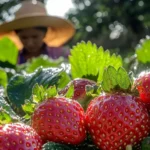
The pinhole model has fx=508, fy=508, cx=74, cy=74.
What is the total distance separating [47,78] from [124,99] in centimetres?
26

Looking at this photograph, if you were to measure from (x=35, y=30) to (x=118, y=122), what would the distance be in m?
3.25

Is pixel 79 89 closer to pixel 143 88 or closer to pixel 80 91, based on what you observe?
pixel 80 91

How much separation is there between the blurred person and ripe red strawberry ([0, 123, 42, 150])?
8.78 ft

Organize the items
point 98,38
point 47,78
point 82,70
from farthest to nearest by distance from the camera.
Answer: point 98,38
point 82,70
point 47,78

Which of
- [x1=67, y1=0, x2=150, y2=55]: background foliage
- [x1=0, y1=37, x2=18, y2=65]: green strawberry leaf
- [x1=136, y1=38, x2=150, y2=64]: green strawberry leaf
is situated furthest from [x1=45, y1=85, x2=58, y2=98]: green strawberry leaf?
[x1=67, y1=0, x2=150, y2=55]: background foliage

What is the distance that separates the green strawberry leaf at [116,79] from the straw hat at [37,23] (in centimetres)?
326

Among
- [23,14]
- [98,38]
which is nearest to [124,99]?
[23,14]

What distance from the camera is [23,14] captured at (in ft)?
13.8

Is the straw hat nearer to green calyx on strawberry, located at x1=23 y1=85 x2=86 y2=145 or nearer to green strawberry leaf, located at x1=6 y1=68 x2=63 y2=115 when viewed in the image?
green strawberry leaf, located at x1=6 y1=68 x2=63 y2=115

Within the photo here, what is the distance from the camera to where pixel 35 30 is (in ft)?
13.0

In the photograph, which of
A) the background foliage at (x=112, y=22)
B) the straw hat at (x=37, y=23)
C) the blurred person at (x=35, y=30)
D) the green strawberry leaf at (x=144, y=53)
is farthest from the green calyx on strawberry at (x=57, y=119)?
the background foliage at (x=112, y=22)

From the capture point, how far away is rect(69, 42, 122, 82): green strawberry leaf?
1050 millimetres

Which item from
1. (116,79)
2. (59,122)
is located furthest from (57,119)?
(116,79)

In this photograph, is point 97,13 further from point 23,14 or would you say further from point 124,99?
point 124,99
